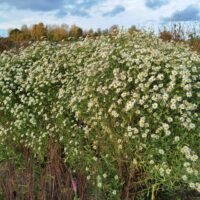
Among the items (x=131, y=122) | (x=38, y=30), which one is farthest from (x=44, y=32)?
(x=131, y=122)

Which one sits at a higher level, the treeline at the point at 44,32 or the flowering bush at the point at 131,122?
the treeline at the point at 44,32

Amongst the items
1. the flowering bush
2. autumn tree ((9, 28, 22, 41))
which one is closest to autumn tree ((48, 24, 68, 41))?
autumn tree ((9, 28, 22, 41))

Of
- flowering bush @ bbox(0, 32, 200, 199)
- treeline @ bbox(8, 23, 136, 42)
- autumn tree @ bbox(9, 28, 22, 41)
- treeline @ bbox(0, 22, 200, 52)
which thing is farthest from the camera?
autumn tree @ bbox(9, 28, 22, 41)

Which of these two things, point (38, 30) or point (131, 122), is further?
point (38, 30)

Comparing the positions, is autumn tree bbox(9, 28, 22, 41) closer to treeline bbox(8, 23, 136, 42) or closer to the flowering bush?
treeline bbox(8, 23, 136, 42)

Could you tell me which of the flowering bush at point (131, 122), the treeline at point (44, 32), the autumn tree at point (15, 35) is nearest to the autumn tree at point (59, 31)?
the treeline at point (44, 32)

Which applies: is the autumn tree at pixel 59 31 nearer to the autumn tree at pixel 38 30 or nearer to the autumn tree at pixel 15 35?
the autumn tree at pixel 38 30

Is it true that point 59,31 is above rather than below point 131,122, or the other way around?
above

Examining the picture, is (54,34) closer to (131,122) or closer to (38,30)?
(38,30)

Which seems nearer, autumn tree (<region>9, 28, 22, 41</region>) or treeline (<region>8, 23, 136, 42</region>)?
treeline (<region>8, 23, 136, 42</region>)

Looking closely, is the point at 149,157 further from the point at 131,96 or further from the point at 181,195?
the point at 181,195

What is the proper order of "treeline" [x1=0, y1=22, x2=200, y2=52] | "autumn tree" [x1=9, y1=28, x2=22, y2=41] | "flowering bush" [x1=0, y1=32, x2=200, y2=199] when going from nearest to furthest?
"flowering bush" [x1=0, y1=32, x2=200, y2=199] → "treeline" [x1=0, y1=22, x2=200, y2=52] → "autumn tree" [x1=9, y1=28, x2=22, y2=41]

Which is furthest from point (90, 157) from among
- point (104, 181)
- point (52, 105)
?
point (52, 105)

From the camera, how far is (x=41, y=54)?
24.3 ft
